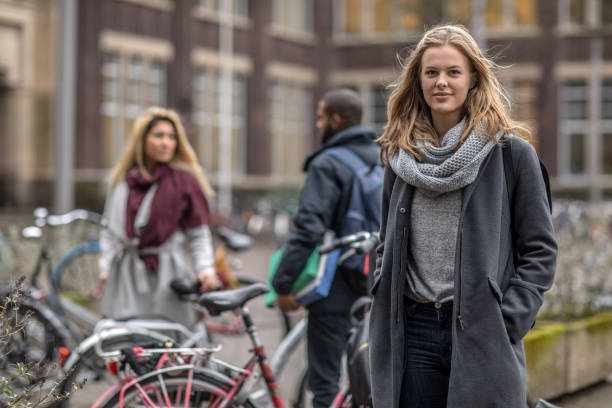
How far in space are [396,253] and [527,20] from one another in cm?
2870

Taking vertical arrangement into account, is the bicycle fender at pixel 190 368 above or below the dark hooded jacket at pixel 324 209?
below

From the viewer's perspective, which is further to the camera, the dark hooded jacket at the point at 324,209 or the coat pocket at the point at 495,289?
the dark hooded jacket at the point at 324,209

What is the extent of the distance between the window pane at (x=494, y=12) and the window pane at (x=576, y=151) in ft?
15.7

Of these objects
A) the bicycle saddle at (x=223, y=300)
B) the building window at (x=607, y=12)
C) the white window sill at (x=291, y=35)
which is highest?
the white window sill at (x=291, y=35)

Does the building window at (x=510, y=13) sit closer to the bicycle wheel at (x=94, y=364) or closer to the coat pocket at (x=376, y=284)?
the bicycle wheel at (x=94, y=364)

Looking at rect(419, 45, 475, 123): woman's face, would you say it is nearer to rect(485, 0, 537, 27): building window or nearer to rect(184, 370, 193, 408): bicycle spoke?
rect(184, 370, 193, 408): bicycle spoke

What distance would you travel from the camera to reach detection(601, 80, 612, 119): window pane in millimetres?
28375

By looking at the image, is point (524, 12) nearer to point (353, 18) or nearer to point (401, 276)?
point (353, 18)

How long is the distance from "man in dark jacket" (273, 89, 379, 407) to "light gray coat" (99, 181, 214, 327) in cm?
92

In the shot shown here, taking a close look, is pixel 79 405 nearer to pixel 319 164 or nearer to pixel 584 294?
pixel 319 164

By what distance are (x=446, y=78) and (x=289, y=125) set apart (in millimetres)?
26301

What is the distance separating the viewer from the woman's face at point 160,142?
510cm

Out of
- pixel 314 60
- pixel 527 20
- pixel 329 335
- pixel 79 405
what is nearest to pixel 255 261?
pixel 79 405

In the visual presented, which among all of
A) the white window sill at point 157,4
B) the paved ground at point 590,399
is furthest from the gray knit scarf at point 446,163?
the white window sill at point 157,4
